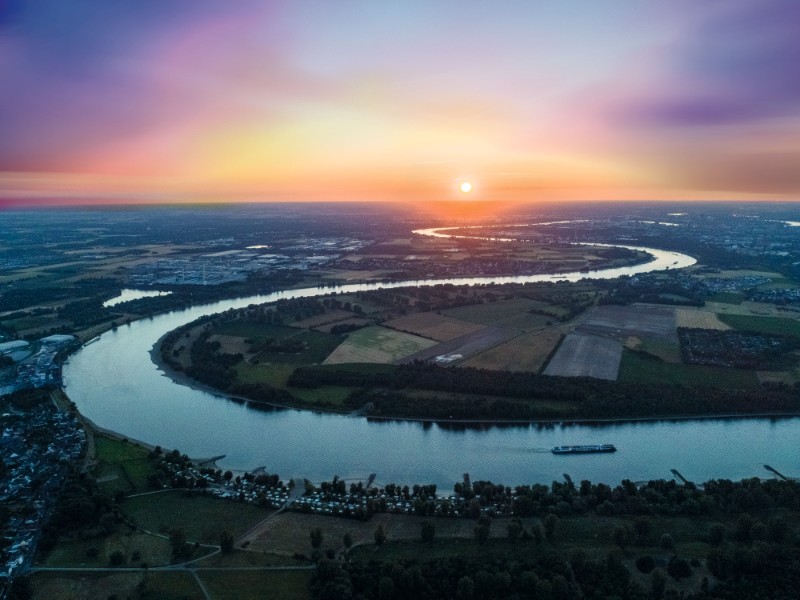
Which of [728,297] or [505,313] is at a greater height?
[728,297]

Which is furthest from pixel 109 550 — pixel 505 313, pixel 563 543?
pixel 505 313

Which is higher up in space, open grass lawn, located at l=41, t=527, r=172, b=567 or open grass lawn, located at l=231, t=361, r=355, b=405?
open grass lawn, located at l=231, t=361, r=355, b=405

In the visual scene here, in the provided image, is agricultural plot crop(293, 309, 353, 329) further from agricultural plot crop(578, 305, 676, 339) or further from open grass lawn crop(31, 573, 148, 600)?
open grass lawn crop(31, 573, 148, 600)

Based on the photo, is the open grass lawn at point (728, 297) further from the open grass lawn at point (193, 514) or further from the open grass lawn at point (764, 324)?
the open grass lawn at point (193, 514)

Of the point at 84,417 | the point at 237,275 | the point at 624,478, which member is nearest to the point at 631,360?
the point at 624,478

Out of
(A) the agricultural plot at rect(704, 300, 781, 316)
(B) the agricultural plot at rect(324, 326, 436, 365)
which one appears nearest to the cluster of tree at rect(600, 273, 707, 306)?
(A) the agricultural plot at rect(704, 300, 781, 316)

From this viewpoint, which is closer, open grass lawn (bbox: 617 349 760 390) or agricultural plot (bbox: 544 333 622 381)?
open grass lawn (bbox: 617 349 760 390)

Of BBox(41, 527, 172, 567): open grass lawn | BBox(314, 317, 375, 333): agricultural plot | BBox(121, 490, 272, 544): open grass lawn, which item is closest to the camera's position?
BBox(41, 527, 172, 567): open grass lawn

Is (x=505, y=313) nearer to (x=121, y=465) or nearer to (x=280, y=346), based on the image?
(x=280, y=346)
